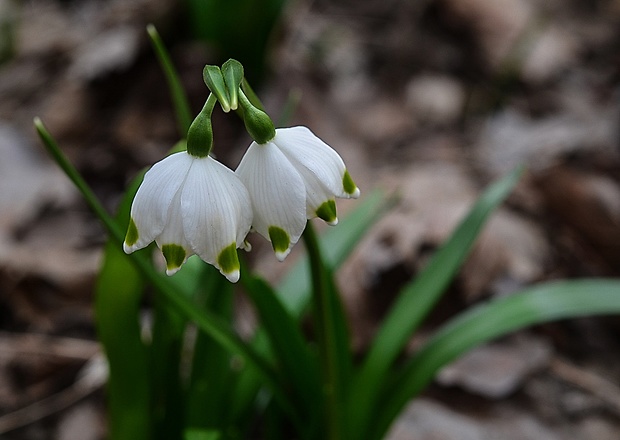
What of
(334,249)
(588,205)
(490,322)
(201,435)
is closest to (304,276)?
(334,249)

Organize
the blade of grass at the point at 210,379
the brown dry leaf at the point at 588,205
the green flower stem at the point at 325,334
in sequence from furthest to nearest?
the brown dry leaf at the point at 588,205, the blade of grass at the point at 210,379, the green flower stem at the point at 325,334

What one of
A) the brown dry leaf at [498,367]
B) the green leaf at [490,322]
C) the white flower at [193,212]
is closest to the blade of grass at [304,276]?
the green leaf at [490,322]

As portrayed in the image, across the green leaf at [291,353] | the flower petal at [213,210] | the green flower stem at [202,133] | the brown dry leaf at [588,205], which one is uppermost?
the brown dry leaf at [588,205]

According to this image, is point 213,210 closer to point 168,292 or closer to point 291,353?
point 168,292

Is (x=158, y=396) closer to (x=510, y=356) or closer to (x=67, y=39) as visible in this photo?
(x=510, y=356)

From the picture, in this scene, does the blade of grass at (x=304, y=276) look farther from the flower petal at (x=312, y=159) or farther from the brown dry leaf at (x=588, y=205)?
the brown dry leaf at (x=588, y=205)

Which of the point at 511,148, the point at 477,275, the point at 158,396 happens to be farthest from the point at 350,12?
the point at 158,396
